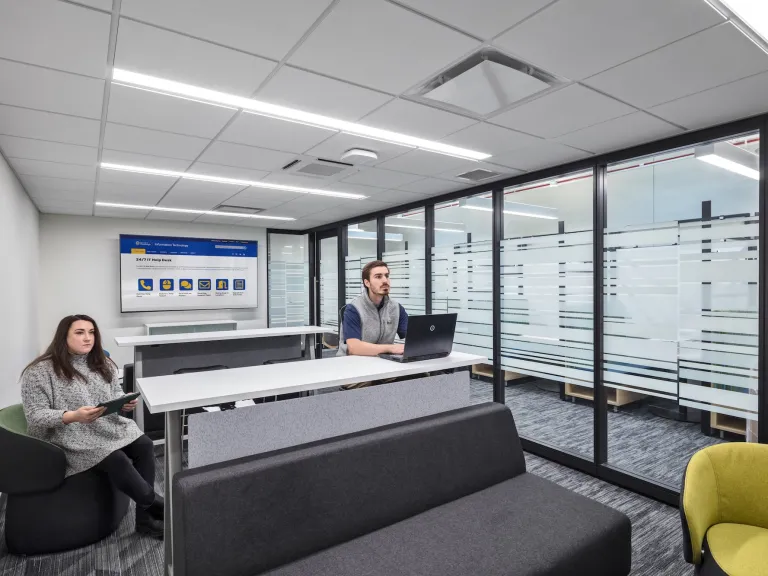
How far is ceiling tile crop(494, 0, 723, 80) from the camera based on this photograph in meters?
1.43

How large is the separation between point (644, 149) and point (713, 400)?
1565mm

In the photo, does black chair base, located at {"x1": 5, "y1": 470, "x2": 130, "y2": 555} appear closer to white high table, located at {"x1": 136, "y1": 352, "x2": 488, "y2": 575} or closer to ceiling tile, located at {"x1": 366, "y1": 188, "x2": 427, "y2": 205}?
white high table, located at {"x1": 136, "y1": 352, "x2": 488, "y2": 575}

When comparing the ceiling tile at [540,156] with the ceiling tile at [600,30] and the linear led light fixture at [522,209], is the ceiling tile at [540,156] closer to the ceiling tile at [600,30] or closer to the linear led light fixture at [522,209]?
the linear led light fixture at [522,209]

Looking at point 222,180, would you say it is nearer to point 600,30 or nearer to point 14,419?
point 14,419

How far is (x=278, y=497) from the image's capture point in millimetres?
1474

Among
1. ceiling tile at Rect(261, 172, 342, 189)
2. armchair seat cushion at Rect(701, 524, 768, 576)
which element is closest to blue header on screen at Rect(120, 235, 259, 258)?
ceiling tile at Rect(261, 172, 342, 189)

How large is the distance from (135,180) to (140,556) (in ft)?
9.30

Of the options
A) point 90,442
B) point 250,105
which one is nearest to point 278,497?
point 90,442

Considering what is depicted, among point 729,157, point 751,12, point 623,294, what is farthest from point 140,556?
point 729,157

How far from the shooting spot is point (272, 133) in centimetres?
260

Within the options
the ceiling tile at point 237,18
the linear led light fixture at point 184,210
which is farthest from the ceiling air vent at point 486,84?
the linear led light fixture at point 184,210

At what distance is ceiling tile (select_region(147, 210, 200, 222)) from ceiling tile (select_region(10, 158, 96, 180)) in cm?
179

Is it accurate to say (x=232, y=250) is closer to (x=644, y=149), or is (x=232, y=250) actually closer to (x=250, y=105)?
(x=250, y=105)

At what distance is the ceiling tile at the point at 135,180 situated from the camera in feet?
11.5
